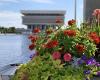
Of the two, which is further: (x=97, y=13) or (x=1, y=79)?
(x=1, y=79)

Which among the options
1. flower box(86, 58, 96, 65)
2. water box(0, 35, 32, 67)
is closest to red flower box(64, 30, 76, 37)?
flower box(86, 58, 96, 65)

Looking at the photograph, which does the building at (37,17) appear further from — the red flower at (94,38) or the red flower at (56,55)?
the red flower at (56,55)

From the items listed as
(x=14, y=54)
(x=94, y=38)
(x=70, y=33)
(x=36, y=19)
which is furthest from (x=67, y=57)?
(x=36, y=19)

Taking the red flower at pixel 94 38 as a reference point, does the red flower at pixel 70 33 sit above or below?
above

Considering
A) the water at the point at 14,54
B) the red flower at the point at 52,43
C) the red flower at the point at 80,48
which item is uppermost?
the red flower at the point at 52,43

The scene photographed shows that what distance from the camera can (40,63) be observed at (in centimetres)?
514

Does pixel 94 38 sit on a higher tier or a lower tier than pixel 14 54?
higher

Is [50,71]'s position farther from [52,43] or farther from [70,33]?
[70,33]

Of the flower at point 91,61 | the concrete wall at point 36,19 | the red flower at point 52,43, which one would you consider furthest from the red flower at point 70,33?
the concrete wall at point 36,19

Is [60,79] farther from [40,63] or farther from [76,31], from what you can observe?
[76,31]

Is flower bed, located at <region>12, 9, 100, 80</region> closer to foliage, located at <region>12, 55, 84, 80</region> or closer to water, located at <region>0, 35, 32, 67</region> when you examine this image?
foliage, located at <region>12, 55, 84, 80</region>

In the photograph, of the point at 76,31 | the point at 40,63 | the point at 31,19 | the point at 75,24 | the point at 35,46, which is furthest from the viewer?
the point at 31,19

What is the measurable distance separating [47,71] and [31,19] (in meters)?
102

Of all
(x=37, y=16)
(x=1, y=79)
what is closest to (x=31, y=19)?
(x=37, y=16)
